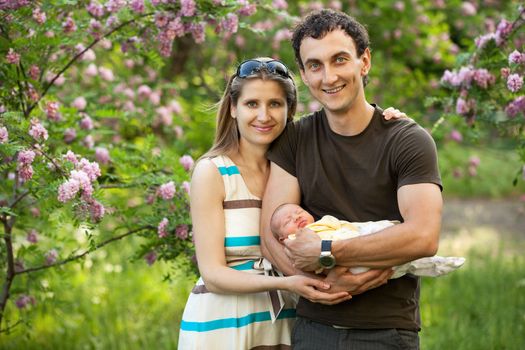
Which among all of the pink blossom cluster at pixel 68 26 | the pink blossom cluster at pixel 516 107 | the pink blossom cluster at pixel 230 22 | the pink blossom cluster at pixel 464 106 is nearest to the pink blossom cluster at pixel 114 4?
the pink blossom cluster at pixel 68 26

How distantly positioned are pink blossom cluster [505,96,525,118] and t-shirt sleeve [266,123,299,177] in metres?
1.36

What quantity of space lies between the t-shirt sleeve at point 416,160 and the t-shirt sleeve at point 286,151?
0.48m

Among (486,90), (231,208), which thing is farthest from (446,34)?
(231,208)

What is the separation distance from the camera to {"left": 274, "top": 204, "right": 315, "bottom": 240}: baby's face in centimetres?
275

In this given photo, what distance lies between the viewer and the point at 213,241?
285cm

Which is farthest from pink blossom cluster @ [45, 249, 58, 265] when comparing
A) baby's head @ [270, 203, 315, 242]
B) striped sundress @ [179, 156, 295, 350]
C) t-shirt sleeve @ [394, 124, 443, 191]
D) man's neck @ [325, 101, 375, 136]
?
t-shirt sleeve @ [394, 124, 443, 191]

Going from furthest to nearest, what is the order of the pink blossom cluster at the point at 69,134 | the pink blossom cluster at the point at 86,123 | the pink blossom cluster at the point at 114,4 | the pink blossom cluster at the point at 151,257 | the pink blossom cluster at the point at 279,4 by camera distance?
the pink blossom cluster at the point at 279,4 → the pink blossom cluster at the point at 86,123 → the pink blossom cluster at the point at 69,134 → the pink blossom cluster at the point at 151,257 → the pink blossom cluster at the point at 114,4

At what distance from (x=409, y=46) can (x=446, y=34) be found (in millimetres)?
722

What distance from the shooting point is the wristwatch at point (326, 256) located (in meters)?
2.55

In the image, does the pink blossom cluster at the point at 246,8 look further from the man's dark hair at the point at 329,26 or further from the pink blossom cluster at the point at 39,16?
the pink blossom cluster at the point at 39,16

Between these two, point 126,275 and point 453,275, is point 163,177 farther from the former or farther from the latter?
point 453,275

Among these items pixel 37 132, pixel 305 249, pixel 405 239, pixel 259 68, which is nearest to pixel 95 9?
pixel 37 132

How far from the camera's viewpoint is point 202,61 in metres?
7.32

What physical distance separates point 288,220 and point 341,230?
0.72ft
